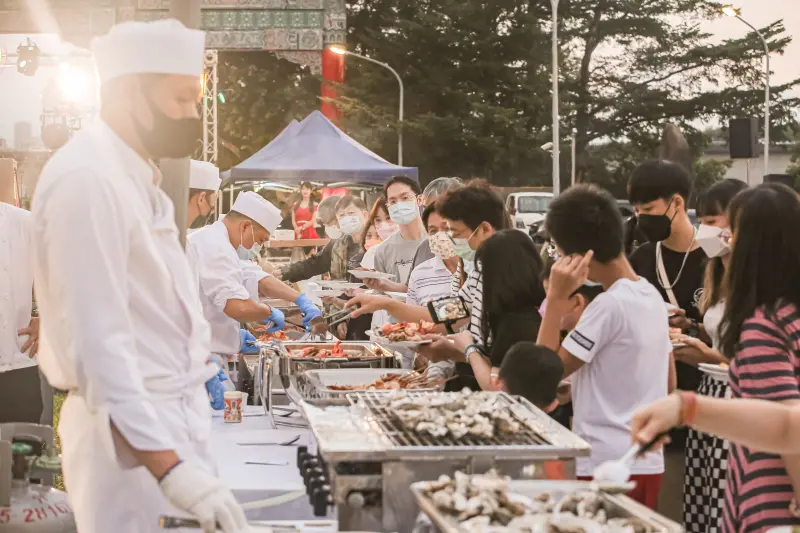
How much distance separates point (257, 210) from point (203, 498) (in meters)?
3.48

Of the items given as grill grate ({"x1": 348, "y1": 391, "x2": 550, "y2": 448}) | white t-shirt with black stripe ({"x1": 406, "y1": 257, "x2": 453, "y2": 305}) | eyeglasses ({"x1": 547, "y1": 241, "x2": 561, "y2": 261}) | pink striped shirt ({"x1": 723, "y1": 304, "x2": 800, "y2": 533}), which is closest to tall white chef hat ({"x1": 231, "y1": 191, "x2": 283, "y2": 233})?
white t-shirt with black stripe ({"x1": 406, "y1": 257, "x2": 453, "y2": 305})

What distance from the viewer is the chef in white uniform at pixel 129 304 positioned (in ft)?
6.33

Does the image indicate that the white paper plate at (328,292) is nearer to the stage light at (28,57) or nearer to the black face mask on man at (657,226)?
the black face mask on man at (657,226)

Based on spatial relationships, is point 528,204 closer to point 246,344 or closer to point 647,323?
point 246,344

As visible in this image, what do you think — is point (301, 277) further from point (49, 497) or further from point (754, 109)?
point (754, 109)

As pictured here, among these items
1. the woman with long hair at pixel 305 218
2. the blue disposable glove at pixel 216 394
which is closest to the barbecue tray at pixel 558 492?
the blue disposable glove at pixel 216 394

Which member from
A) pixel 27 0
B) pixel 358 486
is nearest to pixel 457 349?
pixel 358 486

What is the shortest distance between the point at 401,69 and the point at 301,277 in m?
23.9

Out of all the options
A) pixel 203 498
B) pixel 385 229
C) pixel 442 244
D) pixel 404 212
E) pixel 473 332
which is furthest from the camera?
pixel 385 229

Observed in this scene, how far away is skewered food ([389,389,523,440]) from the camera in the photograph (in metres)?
2.47

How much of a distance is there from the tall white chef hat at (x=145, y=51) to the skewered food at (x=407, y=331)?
2.13 metres

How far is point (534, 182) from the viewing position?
3197 cm

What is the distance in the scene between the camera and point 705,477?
3.68m

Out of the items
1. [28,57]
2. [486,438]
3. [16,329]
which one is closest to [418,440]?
[486,438]
